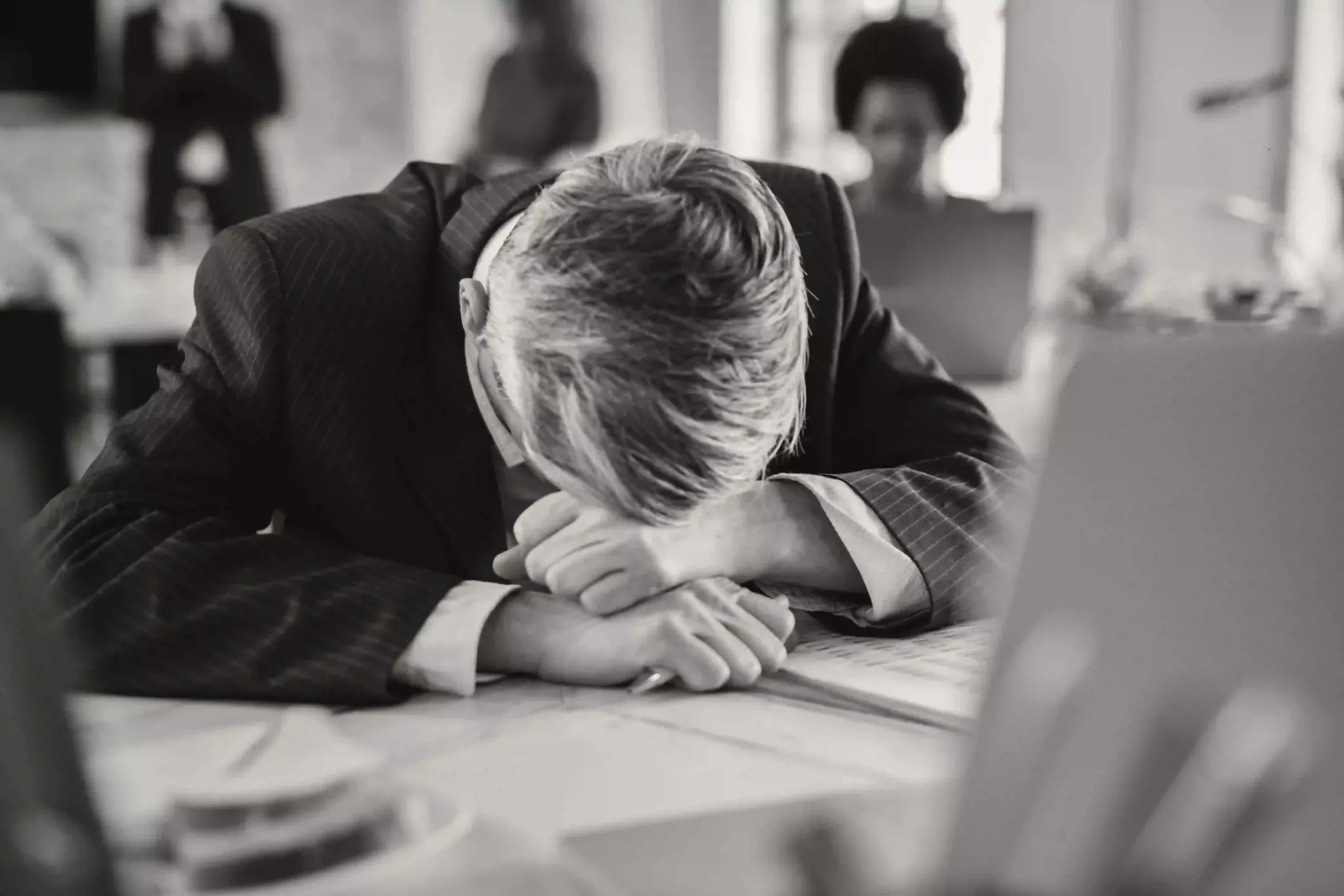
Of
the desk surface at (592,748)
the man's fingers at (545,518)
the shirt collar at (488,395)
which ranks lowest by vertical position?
the desk surface at (592,748)

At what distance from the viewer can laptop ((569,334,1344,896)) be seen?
1.19ft

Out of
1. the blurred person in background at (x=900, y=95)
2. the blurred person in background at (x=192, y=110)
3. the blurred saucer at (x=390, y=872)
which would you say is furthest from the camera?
the blurred person in background at (x=192, y=110)

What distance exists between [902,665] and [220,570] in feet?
1.50

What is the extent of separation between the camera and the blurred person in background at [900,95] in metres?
2.32

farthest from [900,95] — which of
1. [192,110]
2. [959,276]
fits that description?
[192,110]

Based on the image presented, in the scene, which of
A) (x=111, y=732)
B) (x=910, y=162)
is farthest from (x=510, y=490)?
(x=910, y=162)

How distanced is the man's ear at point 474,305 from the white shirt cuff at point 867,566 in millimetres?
246

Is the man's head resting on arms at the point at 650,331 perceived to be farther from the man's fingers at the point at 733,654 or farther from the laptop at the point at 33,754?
the laptop at the point at 33,754

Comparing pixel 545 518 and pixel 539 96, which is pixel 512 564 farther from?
pixel 539 96

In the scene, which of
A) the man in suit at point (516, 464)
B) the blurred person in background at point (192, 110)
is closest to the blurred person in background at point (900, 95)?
the man in suit at point (516, 464)

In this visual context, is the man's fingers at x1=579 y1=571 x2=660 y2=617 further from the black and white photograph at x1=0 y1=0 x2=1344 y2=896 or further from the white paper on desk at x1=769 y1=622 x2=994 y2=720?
the white paper on desk at x1=769 y1=622 x2=994 y2=720

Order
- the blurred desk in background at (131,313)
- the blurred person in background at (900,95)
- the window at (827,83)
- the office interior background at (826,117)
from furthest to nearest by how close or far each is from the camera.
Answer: the window at (827,83) → the office interior background at (826,117) → the blurred desk in background at (131,313) → the blurred person in background at (900,95)

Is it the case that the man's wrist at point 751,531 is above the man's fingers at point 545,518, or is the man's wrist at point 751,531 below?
below

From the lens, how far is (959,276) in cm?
184
